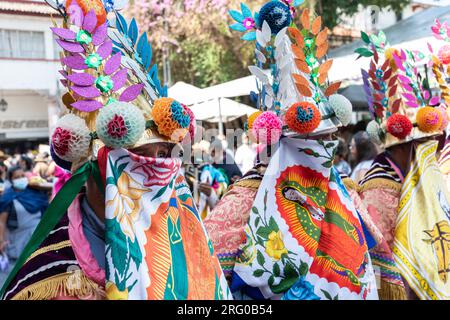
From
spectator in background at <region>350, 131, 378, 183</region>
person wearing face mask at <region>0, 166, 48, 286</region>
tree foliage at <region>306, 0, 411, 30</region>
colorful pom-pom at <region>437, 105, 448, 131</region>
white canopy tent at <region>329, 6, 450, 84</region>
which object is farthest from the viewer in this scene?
tree foliage at <region>306, 0, 411, 30</region>

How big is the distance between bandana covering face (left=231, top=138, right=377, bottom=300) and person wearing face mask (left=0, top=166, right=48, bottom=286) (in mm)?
4672

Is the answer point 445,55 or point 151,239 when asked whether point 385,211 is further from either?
point 151,239

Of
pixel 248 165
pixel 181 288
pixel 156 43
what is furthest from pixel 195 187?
pixel 156 43

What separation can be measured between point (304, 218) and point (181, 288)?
900 mm

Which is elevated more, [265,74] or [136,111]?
[265,74]

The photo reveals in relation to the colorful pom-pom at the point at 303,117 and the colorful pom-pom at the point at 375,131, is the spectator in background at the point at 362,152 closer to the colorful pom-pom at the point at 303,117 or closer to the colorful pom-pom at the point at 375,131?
the colorful pom-pom at the point at 375,131

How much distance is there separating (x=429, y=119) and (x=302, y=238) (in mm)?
1228

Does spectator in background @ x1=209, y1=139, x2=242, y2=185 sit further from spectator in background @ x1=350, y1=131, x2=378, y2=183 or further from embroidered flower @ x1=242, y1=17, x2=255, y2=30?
embroidered flower @ x1=242, y1=17, x2=255, y2=30

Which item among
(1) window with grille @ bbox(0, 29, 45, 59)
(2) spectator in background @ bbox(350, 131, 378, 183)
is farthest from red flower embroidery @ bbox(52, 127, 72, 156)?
(1) window with grille @ bbox(0, 29, 45, 59)

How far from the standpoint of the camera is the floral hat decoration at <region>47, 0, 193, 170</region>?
1.90 m

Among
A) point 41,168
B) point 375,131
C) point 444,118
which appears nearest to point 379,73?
point 375,131

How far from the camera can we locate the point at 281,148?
108 inches

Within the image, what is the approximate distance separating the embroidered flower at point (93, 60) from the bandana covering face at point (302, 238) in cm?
107
